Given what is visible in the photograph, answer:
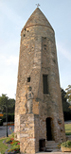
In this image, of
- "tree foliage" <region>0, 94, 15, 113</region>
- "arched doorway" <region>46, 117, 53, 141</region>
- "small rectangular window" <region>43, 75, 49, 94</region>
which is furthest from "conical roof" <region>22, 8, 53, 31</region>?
"tree foliage" <region>0, 94, 15, 113</region>

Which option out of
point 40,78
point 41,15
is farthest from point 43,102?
point 41,15

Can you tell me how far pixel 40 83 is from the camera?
15273 mm

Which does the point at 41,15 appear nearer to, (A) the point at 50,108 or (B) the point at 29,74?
(B) the point at 29,74

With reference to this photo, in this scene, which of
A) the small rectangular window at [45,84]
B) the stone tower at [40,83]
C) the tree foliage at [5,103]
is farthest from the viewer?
Result: the tree foliage at [5,103]

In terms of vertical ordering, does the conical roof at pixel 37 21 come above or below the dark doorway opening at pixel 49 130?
above

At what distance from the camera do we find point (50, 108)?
1512cm

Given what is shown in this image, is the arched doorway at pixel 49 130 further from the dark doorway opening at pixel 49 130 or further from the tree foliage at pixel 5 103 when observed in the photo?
the tree foliage at pixel 5 103

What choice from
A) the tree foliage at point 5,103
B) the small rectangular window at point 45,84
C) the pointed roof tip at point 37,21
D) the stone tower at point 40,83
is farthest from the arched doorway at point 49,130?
the tree foliage at point 5,103

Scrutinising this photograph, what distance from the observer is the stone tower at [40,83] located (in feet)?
46.4

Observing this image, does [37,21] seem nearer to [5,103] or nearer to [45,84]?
[45,84]

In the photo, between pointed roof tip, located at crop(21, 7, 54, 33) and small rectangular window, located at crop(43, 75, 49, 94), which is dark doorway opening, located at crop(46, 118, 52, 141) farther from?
pointed roof tip, located at crop(21, 7, 54, 33)

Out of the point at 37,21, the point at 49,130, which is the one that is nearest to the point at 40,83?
the point at 49,130

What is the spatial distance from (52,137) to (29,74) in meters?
6.82

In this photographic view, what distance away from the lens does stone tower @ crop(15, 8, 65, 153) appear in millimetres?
14137
